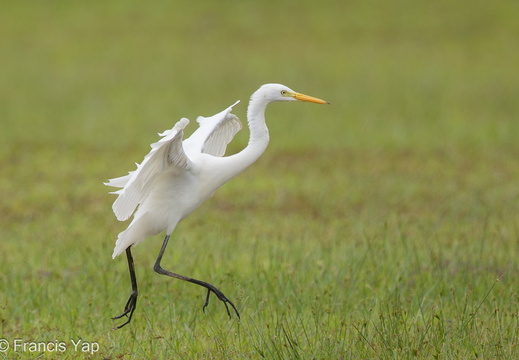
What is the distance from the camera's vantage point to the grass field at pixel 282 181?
216 inches

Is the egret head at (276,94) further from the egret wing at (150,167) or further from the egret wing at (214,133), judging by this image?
the egret wing at (150,167)

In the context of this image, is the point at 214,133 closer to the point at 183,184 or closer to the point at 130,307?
the point at 183,184

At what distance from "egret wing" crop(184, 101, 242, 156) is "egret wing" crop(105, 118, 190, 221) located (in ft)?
1.58

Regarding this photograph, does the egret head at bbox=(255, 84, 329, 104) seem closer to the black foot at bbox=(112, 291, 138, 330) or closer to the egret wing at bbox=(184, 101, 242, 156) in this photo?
the egret wing at bbox=(184, 101, 242, 156)

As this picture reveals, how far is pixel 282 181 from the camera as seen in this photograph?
11562mm

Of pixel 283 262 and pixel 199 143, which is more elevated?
pixel 199 143

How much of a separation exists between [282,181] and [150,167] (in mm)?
6379

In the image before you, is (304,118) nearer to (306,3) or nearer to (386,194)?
(386,194)

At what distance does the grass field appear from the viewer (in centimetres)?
549

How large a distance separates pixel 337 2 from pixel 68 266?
19.4 m

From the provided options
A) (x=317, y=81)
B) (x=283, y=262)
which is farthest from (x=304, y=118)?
(x=283, y=262)

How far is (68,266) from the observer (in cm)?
723

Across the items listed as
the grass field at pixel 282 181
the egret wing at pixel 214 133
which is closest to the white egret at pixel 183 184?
the egret wing at pixel 214 133
